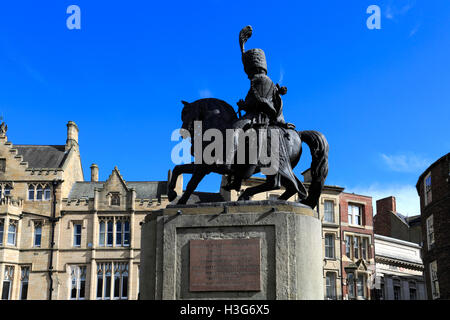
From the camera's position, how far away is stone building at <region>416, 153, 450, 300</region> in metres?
39.2

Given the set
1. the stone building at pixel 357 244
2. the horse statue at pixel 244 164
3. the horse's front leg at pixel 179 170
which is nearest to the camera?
the horse statue at pixel 244 164

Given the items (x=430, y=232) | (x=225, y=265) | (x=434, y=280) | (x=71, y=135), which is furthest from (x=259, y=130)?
(x=71, y=135)

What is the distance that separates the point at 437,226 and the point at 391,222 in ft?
77.5

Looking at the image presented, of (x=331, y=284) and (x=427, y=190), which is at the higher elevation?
(x=427, y=190)

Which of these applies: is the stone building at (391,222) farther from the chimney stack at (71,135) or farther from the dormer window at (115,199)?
the chimney stack at (71,135)

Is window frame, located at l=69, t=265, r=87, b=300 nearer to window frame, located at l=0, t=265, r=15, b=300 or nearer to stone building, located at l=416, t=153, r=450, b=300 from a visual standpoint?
window frame, located at l=0, t=265, r=15, b=300

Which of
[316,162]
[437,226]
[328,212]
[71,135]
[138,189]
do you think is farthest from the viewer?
[71,135]

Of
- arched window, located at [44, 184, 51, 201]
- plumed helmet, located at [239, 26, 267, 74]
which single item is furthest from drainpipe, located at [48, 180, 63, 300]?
plumed helmet, located at [239, 26, 267, 74]

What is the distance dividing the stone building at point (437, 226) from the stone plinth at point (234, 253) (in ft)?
100

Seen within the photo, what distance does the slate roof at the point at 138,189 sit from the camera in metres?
54.7

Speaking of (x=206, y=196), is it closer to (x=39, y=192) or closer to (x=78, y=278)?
(x=78, y=278)

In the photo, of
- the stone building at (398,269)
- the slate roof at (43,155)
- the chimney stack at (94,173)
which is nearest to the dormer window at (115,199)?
the slate roof at (43,155)

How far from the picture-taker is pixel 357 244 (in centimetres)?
5253
